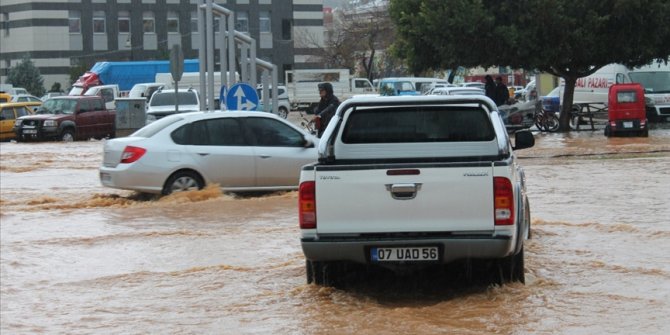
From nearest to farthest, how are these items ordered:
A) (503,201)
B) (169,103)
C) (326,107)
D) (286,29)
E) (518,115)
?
(503,201) → (326,107) → (518,115) → (169,103) → (286,29)

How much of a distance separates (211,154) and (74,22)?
7156cm

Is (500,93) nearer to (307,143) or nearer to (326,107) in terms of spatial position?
(326,107)

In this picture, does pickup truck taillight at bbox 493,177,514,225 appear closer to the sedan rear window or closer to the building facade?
the sedan rear window

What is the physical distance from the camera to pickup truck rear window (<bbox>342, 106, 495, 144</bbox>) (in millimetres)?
10680

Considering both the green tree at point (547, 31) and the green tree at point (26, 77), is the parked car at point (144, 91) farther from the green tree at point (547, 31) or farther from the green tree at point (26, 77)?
the green tree at point (26, 77)

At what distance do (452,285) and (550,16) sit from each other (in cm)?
2573

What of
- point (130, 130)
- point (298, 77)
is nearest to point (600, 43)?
point (130, 130)

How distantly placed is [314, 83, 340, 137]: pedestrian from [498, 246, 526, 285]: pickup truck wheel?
31.4 ft

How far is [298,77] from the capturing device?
74.7m

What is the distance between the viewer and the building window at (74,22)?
8631cm

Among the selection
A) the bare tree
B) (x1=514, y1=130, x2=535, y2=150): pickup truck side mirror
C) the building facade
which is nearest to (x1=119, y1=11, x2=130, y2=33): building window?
the building facade

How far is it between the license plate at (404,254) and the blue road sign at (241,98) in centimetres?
1553

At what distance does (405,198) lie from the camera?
913cm

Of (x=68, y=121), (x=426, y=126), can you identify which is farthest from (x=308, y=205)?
(x=68, y=121)
